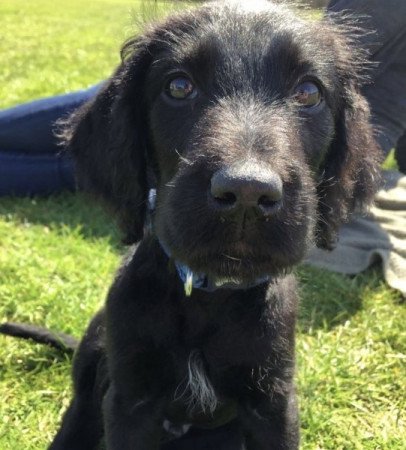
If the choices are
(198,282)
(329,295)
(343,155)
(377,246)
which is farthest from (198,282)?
(377,246)

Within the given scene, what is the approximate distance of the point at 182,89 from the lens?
1850 mm

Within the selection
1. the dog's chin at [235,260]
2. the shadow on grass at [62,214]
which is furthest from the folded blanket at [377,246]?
the dog's chin at [235,260]

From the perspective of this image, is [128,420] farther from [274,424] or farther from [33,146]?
[33,146]

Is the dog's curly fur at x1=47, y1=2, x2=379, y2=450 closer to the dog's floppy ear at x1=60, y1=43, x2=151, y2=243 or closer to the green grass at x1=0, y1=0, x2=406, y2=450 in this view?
the dog's floppy ear at x1=60, y1=43, x2=151, y2=243

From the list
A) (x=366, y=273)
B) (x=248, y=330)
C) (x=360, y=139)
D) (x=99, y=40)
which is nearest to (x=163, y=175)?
(x=248, y=330)

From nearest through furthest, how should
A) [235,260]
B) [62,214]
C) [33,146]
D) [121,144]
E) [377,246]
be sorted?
[235,260]
[121,144]
[377,246]
[62,214]
[33,146]

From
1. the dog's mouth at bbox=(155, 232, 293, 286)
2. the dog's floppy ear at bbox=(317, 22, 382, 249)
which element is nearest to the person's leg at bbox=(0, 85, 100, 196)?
the dog's floppy ear at bbox=(317, 22, 382, 249)

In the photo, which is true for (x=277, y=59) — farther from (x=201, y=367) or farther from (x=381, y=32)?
(x=381, y=32)

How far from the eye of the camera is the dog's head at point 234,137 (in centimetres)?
151

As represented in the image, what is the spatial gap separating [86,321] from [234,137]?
175cm

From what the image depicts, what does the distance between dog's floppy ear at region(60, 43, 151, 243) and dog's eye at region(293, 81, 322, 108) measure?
50 centimetres

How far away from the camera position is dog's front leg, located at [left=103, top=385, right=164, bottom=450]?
2.03m

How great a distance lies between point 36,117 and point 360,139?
2724mm

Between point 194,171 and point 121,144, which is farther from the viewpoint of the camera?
point 121,144
